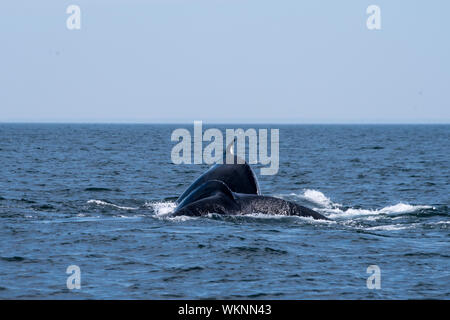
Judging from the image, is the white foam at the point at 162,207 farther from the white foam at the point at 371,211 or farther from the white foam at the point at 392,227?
the white foam at the point at 392,227

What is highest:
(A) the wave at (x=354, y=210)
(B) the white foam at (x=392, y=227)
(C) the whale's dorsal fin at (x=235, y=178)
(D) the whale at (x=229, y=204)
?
(C) the whale's dorsal fin at (x=235, y=178)

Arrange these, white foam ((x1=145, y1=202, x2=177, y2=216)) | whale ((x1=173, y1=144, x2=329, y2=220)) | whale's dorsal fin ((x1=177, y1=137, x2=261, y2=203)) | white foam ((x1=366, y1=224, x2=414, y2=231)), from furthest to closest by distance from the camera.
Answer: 1. white foam ((x1=145, y1=202, x2=177, y2=216))
2. whale's dorsal fin ((x1=177, y1=137, x2=261, y2=203))
3. whale ((x1=173, y1=144, x2=329, y2=220))
4. white foam ((x1=366, y1=224, x2=414, y2=231))

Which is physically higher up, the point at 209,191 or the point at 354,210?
the point at 209,191

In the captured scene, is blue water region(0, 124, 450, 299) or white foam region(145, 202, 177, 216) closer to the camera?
blue water region(0, 124, 450, 299)

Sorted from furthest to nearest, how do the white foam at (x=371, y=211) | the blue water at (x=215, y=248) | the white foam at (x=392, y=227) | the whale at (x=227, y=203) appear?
1. the white foam at (x=371, y=211)
2. the whale at (x=227, y=203)
3. the white foam at (x=392, y=227)
4. the blue water at (x=215, y=248)

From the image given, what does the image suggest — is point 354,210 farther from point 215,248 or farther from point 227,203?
point 215,248

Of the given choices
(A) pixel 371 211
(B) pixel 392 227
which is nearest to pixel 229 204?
(B) pixel 392 227

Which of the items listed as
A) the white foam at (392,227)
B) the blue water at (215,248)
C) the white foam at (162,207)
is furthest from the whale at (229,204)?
the white foam at (162,207)

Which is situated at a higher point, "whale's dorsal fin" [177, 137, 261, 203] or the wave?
"whale's dorsal fin" [177, 137, 261, 203]

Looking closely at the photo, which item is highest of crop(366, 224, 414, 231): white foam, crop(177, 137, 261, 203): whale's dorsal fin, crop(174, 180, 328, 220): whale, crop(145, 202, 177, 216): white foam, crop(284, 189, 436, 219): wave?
crop(177, 137, 261, 203): whale's dorsal fin

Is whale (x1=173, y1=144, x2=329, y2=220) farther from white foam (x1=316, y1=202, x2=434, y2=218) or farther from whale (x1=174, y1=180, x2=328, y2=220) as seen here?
white foam (x1=316, y1=202, x2=434, y2=218)

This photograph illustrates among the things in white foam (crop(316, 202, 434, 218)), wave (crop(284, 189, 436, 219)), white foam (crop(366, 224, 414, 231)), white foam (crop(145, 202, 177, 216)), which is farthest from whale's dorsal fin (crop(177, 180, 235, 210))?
white foam (crop(316, 202, 434, 218))

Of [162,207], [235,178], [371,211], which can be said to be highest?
[235,178]

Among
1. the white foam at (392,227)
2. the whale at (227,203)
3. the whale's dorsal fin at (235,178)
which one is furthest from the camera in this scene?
the whale's dorsal fin at (235,178)
